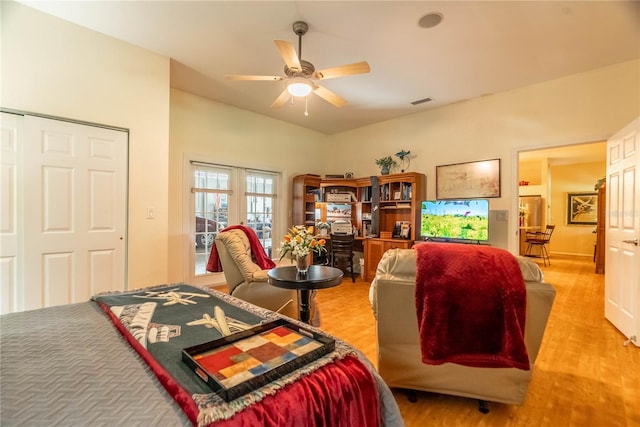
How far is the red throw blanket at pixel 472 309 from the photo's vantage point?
4.85 feet

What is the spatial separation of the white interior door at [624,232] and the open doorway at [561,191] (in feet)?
16.0

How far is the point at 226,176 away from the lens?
4863mm

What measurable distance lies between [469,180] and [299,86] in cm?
320

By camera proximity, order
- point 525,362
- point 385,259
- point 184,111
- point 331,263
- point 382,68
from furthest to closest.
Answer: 1. point 331,263
2. point 184,111
3. point 382,68
4. point 385,259
5. point 525,362

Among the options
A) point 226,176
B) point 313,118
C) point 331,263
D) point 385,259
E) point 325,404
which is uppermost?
point 313,118

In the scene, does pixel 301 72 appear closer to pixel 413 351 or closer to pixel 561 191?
pixel 413 351

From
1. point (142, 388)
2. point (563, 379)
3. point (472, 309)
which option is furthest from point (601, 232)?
point (142, 388)

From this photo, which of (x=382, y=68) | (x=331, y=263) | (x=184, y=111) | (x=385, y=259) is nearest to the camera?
(x=385, y=259)

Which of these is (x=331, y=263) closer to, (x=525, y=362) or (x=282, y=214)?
(x=282, y=214)

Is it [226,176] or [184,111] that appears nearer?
[184,111]

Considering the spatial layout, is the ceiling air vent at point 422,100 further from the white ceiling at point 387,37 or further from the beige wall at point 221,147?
Answer: the beige wall at point 221,147

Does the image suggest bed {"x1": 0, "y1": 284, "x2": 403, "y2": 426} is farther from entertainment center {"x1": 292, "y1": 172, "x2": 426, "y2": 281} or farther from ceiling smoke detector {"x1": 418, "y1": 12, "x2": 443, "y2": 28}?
entertainment center {"x1": 292, "y1": 172, "x2": 426, "y2": 281}

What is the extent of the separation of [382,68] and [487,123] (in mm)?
1980

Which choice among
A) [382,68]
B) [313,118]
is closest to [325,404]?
[382,68]
